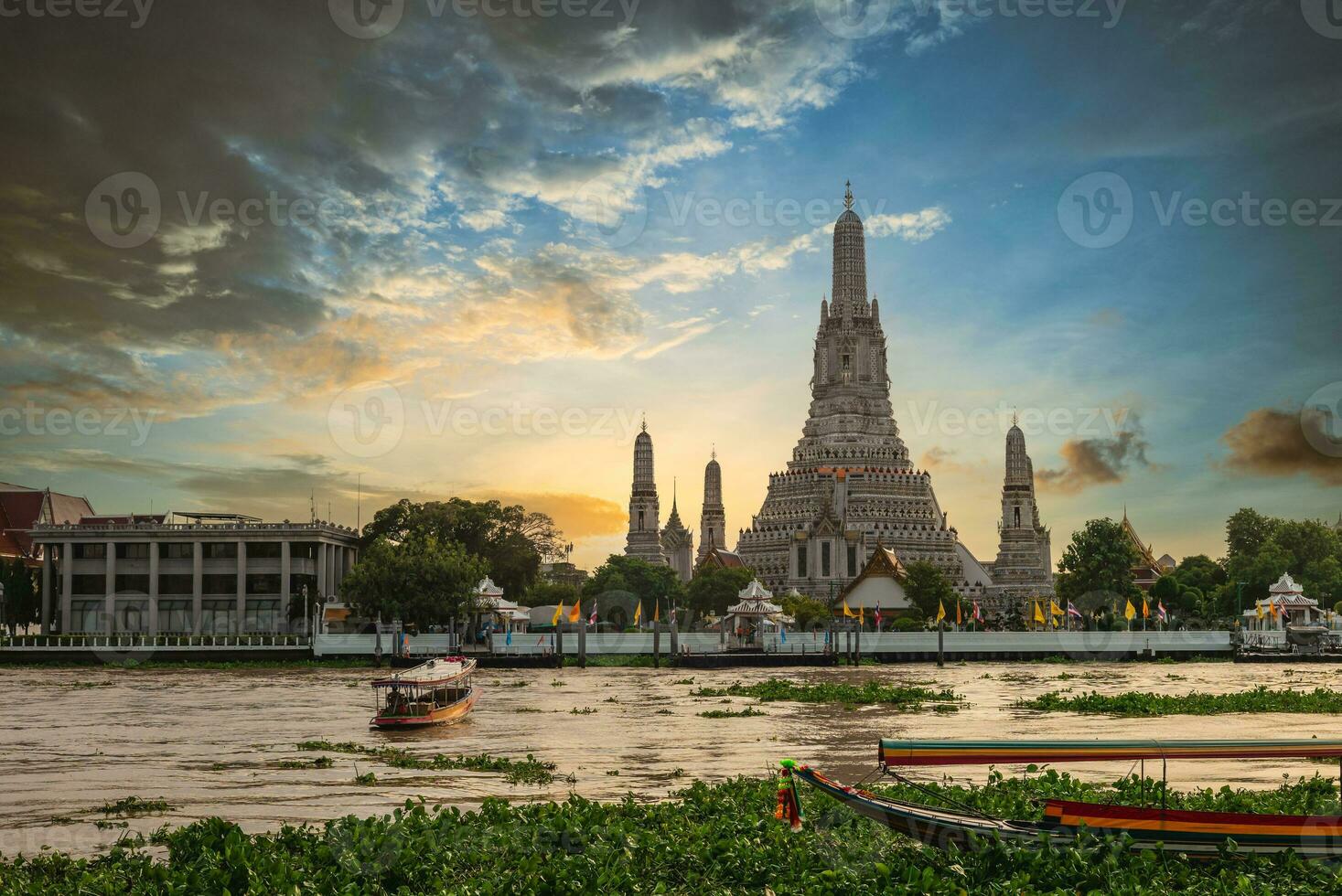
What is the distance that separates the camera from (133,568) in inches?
3748

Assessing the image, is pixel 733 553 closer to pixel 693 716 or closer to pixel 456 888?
pixel 693 716

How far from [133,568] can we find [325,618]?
71.9 ft

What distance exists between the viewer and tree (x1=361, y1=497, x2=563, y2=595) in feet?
314

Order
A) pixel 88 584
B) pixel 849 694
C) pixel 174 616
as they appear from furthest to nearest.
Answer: pixel 88 584, pixel 174 616, pixel 849 694

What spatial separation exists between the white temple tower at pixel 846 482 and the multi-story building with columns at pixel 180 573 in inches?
1939

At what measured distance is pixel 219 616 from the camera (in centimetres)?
9406

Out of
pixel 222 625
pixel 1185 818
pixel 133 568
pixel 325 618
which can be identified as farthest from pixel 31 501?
pixel 1185 818

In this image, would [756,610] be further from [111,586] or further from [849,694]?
[111,586]

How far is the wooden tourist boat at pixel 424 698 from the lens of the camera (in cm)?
3484

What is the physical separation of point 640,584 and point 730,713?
2843 inches

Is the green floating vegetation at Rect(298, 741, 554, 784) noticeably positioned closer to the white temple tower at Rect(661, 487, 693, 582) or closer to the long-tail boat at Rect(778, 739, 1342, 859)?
the long-tail boat at Rect(778, 739, 1342, 859)

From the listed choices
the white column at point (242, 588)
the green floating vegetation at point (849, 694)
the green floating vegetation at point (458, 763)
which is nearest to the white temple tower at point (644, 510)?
the white column at point (242, 588)

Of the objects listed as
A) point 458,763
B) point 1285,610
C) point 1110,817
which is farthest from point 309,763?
point 1285,610

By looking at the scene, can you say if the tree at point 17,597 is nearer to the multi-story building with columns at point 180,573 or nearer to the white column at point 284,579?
the multi-story building with columns at point 180,573
